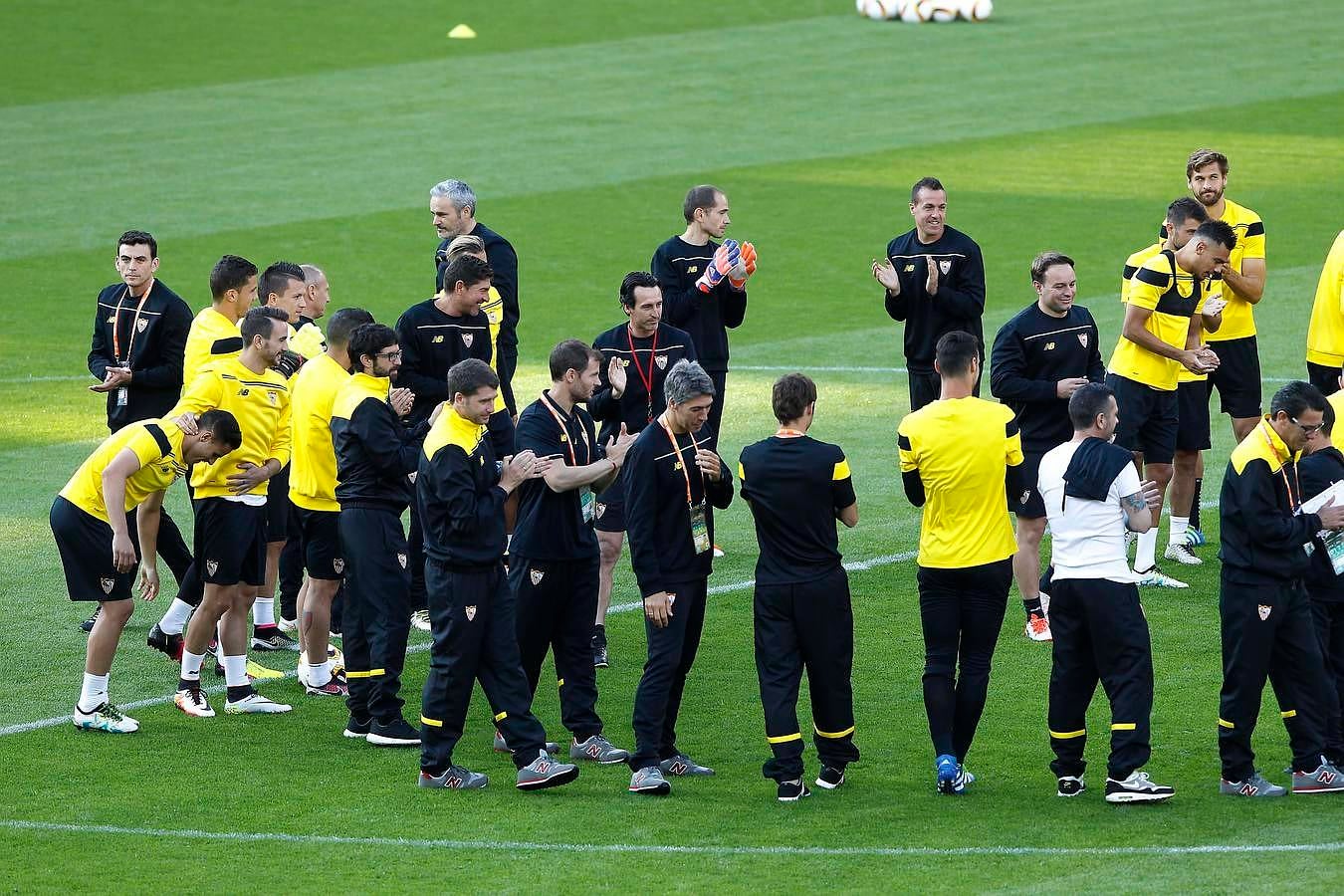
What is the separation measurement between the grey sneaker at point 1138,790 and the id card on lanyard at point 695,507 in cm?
211

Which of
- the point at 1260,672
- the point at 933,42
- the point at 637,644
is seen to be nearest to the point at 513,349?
the point at 637,644

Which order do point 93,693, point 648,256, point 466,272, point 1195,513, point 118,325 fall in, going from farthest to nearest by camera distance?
point 648,256 → point 1195,513 → point 118,325 → point 466,272 → point 93,693

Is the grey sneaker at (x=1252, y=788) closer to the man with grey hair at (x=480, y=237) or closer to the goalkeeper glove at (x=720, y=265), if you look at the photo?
the goalkeeper glove at (x=720, y=265)

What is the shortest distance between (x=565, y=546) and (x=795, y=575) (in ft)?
4.06

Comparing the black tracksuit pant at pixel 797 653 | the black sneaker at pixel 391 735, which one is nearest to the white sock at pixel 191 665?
the black sneaker at pixel 391 735

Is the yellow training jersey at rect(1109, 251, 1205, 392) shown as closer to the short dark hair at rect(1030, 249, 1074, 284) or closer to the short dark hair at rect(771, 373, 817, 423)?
the short dark hair at rect(1030, 249, 1074, 284)

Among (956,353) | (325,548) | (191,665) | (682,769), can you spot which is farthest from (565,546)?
(191,665)

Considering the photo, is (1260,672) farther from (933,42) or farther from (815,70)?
(933,42)

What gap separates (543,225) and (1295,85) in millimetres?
14028

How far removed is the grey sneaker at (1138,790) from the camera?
8328mm

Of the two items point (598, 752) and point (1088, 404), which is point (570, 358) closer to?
point (598, 752)

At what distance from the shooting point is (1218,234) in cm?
1134

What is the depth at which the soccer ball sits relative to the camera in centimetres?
3750

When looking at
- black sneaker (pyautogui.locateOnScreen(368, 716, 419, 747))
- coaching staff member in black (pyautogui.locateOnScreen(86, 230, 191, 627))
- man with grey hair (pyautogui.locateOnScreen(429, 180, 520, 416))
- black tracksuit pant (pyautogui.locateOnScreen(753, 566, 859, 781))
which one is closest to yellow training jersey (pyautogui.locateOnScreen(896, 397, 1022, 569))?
black tracksuit pant (pyautogui.locateOnScreen(753, 566, 859, 781))
